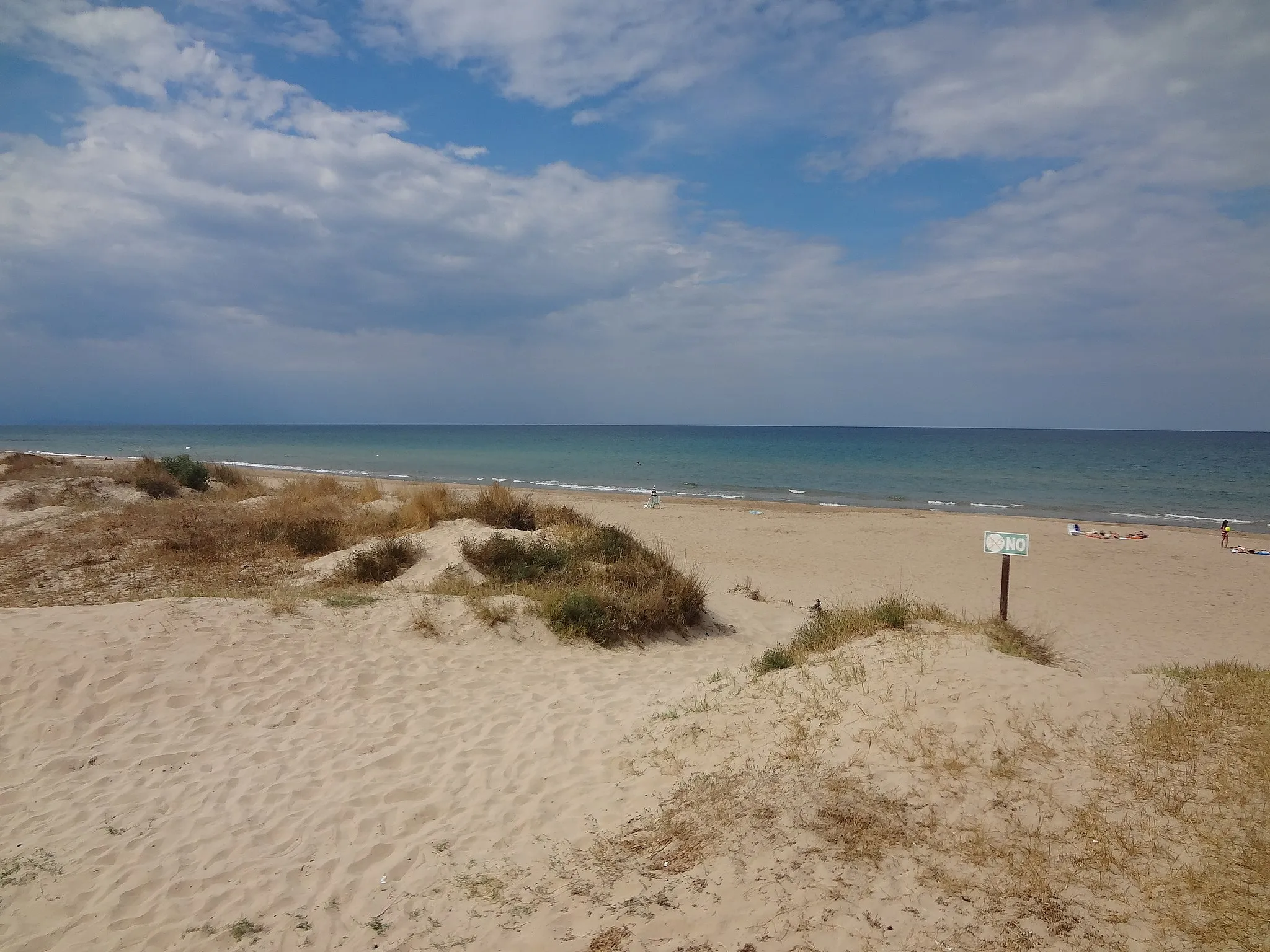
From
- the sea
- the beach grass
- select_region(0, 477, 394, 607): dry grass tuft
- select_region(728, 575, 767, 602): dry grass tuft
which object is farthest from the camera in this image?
the sea

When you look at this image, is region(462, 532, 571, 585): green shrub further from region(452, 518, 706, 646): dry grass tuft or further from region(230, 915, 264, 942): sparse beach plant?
region(230, 915, 264, 942): sparse beach plant

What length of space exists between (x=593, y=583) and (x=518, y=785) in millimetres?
4810

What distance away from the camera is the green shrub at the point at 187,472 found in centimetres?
2077

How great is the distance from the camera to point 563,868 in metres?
4.07

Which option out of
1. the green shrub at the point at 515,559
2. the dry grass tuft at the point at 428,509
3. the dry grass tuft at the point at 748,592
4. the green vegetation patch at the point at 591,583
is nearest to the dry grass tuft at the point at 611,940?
the green vegetation patch at the point at 591,583

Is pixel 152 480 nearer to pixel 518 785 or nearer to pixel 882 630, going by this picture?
pixel 518 785

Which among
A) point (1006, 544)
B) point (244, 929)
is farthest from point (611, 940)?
point (1006, 544)

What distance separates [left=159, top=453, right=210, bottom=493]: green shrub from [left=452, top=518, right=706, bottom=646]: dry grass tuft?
14084 mm

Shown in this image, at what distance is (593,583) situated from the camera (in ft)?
32.7

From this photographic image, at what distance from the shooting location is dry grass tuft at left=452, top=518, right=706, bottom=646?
29.7 ft

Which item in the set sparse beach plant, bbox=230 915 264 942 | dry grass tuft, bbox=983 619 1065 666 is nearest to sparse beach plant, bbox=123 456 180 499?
sparse beach plant, bbox=230 915 264 942

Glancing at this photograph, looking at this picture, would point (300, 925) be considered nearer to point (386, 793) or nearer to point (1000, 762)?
point (386, 793)

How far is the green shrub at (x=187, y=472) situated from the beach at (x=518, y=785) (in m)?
13.6

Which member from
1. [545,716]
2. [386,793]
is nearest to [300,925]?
[386,793]
